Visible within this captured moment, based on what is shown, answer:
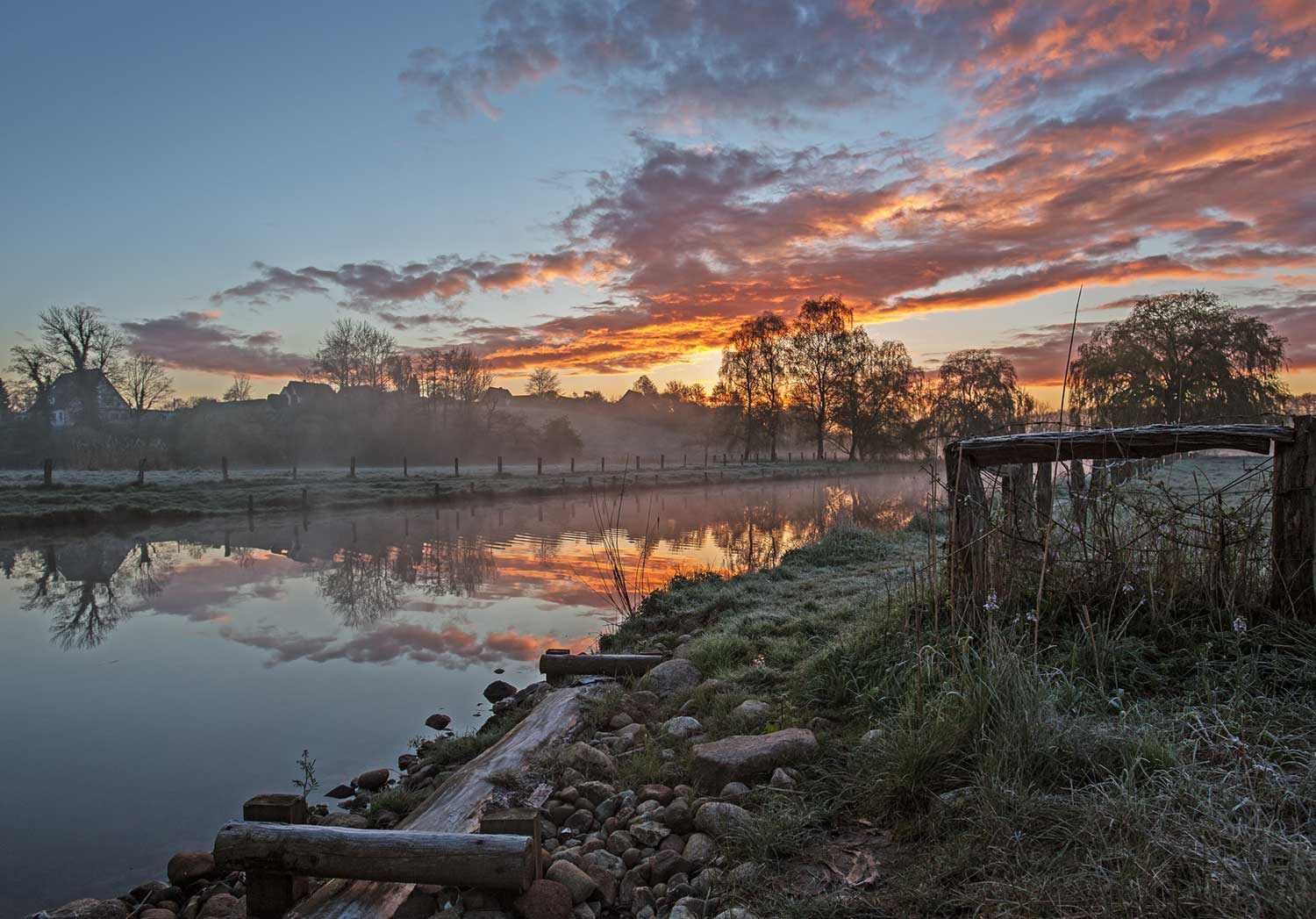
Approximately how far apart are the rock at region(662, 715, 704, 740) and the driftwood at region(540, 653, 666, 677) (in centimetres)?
159

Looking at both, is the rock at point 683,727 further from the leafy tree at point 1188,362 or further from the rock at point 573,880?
the leafy tree at point 1188,362

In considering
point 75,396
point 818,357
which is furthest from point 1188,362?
point 75,396

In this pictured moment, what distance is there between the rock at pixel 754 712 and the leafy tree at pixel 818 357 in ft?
167

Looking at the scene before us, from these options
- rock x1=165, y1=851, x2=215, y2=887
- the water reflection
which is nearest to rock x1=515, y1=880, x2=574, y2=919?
rock x1=165, y1=851, x2=215, y2=887

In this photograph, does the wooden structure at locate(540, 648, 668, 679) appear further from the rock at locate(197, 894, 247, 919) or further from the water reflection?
the rock at locate(197, 894, 247, 919)

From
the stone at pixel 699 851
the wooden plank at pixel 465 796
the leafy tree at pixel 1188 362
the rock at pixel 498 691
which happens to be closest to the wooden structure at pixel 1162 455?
the stone at pixel 699 851

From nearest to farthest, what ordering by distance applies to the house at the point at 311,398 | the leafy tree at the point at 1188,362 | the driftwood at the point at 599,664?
the driftwood at the point at 599,664
the leafy tree at the point at 1188,362
the house at the point at 311,398

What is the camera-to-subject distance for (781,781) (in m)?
3.81

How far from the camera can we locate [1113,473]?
20.4ft

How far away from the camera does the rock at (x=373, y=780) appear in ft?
18.5

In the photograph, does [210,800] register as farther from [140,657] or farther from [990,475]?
[990,475]

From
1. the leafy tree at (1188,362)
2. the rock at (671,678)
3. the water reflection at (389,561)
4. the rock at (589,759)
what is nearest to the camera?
the rock at (589,759)

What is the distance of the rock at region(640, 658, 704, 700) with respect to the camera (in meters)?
6.08

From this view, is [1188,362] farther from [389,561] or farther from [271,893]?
[271,893]
